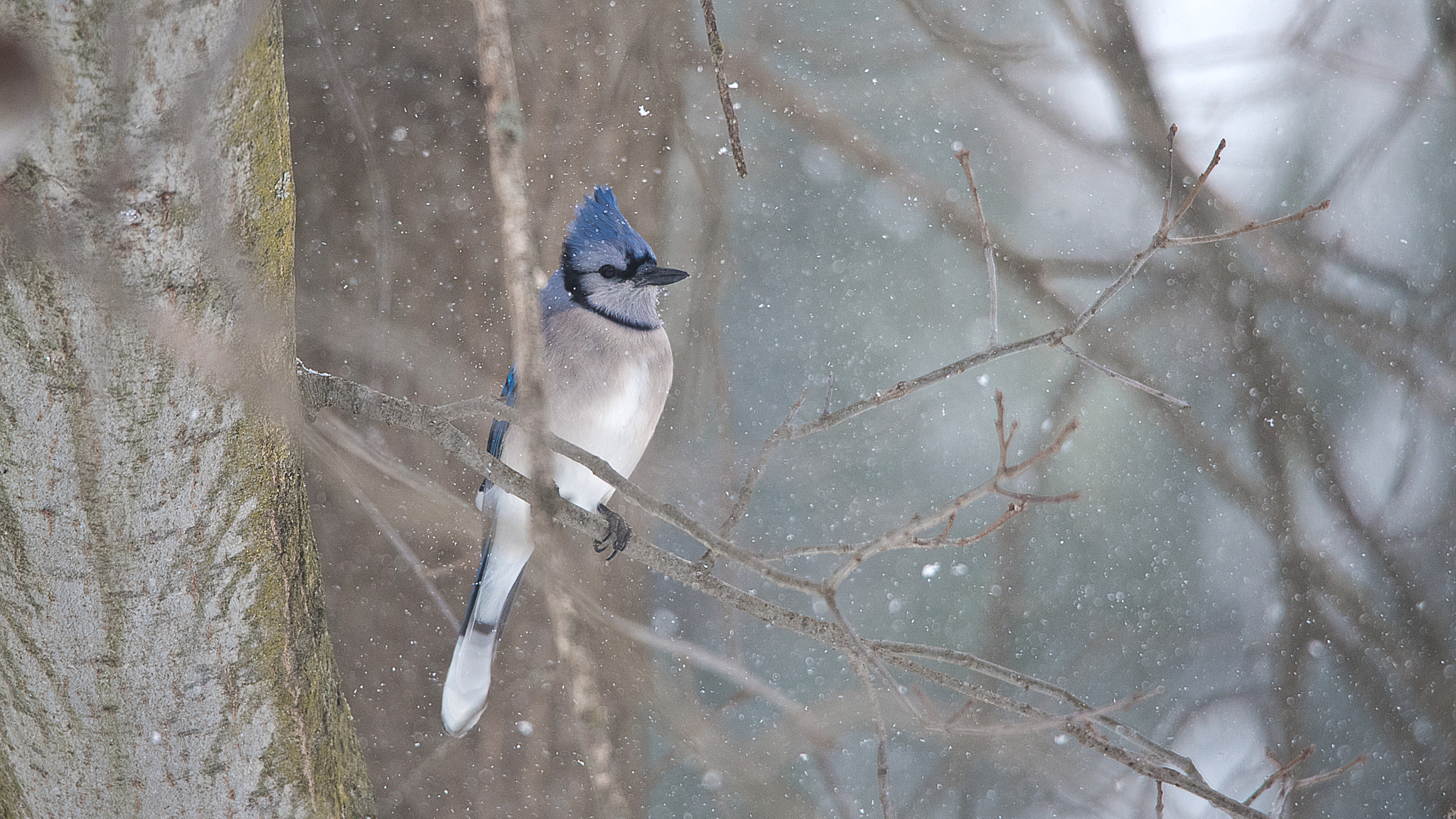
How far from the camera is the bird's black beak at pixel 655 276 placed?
2.81ft

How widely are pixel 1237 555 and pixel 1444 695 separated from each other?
1.39 ft

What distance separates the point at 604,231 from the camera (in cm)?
91

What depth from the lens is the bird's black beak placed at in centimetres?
86

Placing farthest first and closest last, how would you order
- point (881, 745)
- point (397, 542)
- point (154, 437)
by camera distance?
point (397, 542) → point (881, 745) → point (154, 437)

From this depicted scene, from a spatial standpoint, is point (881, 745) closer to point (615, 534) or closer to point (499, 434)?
point (615, 534)

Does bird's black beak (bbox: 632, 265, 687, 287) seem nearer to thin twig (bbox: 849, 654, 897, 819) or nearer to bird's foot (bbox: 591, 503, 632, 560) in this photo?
bird's foot (bbox: 591, 503, 632, 560)


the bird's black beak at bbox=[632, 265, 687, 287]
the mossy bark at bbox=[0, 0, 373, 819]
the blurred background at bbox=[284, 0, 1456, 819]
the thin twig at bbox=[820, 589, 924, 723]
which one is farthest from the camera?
the blurred background at bbox=[284, 0, 1456, 819]

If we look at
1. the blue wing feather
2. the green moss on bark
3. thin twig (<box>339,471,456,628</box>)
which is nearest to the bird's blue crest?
the blue wing feather

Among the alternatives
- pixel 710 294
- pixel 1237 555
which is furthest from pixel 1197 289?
pixel 710 294

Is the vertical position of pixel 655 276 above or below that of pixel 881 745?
above

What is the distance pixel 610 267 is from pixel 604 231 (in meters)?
0.04

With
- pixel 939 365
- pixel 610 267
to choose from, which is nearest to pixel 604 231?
pixel 610 267

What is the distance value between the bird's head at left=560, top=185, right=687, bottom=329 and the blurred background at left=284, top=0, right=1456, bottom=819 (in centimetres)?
19

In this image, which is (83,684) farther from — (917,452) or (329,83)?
(917,452)
